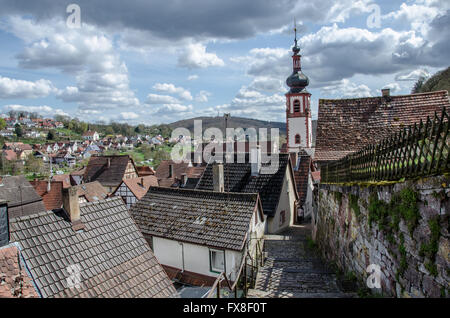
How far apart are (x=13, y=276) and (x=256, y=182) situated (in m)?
13.3

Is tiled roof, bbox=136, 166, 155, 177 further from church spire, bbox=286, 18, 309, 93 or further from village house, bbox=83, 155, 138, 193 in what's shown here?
church spire, bbox=286, 18, 309, 93

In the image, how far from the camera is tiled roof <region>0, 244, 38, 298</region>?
5.80 metres

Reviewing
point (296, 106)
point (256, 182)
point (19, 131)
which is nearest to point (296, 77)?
point (296, 106)

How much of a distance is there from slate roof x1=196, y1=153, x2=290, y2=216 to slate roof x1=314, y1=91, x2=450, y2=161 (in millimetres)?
3755

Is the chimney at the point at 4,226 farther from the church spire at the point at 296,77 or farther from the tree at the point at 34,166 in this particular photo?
the tree at the point at 34,166

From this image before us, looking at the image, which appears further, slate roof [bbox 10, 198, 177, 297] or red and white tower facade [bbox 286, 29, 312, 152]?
red and white tower facade [bbox 286, 29, 312, 152]

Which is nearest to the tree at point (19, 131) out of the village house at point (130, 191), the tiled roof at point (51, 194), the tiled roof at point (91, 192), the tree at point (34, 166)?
the tree at point (34, 166)

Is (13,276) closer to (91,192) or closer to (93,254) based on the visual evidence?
(93,254)

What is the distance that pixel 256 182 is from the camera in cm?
1784

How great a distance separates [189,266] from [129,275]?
449 cm

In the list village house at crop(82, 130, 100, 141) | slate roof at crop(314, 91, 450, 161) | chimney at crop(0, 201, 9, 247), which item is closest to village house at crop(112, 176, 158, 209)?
slate roof at crop(314, 91, 450, 161)
